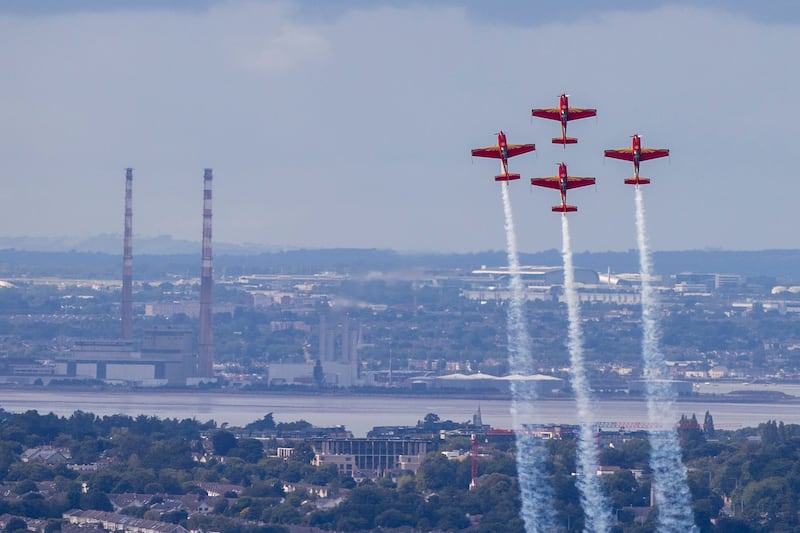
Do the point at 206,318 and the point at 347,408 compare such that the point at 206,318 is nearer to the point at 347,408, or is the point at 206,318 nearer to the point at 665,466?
the point at 347,408

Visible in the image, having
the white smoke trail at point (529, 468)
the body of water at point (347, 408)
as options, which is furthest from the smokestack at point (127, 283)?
the white smoke trail at point (529, 468)

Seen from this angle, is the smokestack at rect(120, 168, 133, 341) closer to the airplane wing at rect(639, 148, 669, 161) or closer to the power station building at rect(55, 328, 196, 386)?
the power station building at rect(55, 328, 196, 386)

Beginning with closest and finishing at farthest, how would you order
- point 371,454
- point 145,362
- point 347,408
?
1. point 371,454
2. point 347,408
3. point 145,362

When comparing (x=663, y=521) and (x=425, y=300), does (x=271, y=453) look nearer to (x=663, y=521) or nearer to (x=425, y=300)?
(x=663, y=521)

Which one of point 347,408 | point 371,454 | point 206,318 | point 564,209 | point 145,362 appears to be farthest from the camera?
point 145,362

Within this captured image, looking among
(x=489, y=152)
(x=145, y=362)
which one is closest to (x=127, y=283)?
(x=145, y=362)

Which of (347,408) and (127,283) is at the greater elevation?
(127,283)

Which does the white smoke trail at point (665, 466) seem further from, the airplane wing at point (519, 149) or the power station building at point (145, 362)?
the power station building at point (145, 362)
